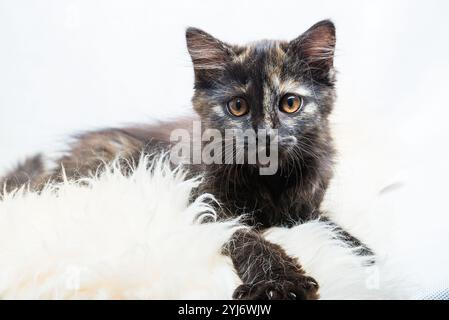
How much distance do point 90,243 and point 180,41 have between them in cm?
67

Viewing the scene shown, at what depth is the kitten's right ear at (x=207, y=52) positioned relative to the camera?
1153mm

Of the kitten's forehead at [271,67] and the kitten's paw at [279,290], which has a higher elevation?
the kitten's forehead at [271,67]

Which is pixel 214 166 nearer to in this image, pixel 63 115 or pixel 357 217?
pixel 357 217

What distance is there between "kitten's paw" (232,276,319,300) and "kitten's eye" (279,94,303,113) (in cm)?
39

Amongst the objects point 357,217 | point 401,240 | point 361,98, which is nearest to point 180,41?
point 361,98

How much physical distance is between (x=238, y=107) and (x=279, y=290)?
431 millimetres

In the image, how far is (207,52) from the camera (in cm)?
116

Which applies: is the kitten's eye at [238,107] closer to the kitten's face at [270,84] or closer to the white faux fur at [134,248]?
the kitten's face at [270,84]

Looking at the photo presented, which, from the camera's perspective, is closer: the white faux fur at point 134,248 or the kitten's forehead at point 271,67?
the white faux fur at point 134,248

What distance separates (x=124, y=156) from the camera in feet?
4.49

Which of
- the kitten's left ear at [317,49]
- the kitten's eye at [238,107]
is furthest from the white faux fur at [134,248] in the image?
the kitten's left ear at [317,49]

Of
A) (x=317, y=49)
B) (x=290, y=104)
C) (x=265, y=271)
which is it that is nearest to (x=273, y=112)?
(x=290, y=104)

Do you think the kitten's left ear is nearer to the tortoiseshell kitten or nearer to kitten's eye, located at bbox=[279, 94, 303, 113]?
the tortoiseshell kitten

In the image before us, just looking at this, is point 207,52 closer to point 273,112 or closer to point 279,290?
point 273,112
